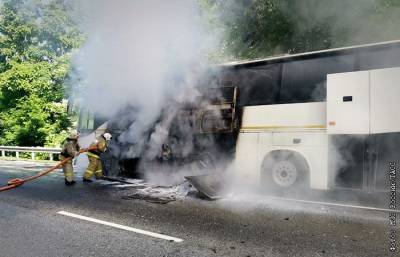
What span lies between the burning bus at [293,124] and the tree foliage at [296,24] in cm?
322

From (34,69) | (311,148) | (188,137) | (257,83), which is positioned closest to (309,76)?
(257,83)

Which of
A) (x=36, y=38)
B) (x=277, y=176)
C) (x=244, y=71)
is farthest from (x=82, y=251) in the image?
(x=36, y=38)

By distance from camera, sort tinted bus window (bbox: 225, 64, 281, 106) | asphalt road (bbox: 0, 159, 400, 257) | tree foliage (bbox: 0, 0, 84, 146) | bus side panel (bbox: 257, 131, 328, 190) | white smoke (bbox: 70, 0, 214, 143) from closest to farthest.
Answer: asphalt road (bbox: 0, 159, 400, 257) < bus side panel (bbox: 257, 131, 328, 190) < tinted bus window (bbox: 225, 64, 281, 106) < white smoke (bbox: 70, 0, 214, 143) < tree foliage (bbox: 0, 0, 84, 146)

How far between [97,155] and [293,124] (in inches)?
187

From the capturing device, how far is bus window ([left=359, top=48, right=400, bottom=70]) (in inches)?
262

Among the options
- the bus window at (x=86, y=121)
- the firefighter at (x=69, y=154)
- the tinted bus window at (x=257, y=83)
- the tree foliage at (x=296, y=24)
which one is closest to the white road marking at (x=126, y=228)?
the firefighter at (x=69, y=154)

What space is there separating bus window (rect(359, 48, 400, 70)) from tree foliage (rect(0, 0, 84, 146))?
1742cm

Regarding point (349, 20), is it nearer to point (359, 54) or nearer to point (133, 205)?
point (359, 54)

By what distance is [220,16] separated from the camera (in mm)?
11844

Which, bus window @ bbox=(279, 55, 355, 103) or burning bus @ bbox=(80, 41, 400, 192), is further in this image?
bus window @ bbox=(279, 55, 355, 103)

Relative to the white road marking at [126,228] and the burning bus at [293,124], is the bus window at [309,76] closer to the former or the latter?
the burning bus at [293,124]

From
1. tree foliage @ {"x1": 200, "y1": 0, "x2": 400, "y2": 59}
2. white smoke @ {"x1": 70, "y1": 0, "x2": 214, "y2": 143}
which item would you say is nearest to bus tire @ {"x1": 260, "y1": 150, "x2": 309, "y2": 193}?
white smoke @ {"x1": 70, "y1": 0, "x2": 214, "y2": 143}

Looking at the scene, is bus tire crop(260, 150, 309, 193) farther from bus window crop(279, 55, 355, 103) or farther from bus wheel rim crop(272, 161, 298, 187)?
bus window crop(279, 55, 355, 103)

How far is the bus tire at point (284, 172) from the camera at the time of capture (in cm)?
754
